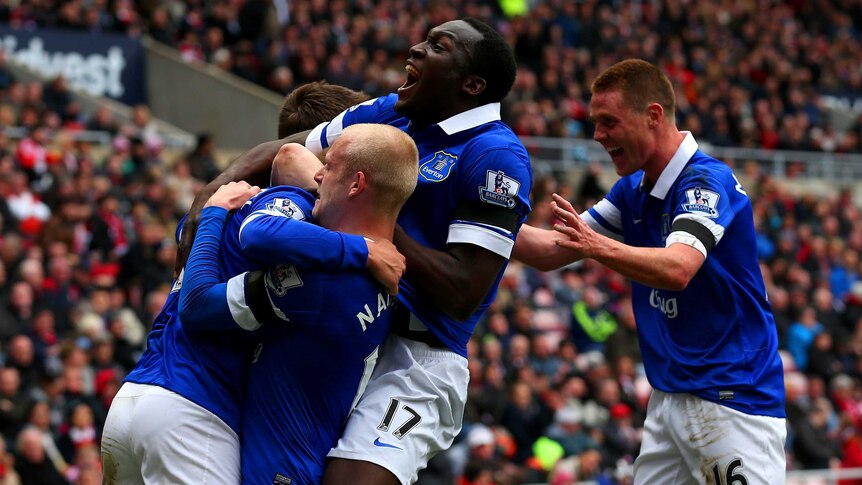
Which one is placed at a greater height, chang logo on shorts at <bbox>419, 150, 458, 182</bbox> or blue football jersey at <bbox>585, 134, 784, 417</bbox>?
chang logo on shorts at <bbox>419, 150, 458, 182</bbox>

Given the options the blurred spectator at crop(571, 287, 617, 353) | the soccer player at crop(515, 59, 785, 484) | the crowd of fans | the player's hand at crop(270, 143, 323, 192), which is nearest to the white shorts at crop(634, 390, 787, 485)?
the soccer player at crop(515, 59, 785, 484)

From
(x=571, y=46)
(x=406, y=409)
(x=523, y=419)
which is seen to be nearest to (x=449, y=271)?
(x=406, y=409)

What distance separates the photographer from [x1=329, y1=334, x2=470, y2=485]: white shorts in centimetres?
476

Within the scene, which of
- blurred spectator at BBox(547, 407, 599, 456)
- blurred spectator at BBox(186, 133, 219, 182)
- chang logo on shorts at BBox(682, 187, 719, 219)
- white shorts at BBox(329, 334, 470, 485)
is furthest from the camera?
blurred spectator at BBox(186, 133, 219, 182)

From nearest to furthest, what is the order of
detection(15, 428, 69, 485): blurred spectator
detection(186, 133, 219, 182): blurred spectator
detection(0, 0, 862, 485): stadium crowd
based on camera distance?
1. detection(15, 428, 69, 485): blurred spectator
2. detection(0, 0, 862, 485): stadium crowd
3. detection(186, 133, 219, 182): blurred spectator

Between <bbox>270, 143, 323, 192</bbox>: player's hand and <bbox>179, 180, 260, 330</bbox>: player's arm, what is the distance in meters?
0.30

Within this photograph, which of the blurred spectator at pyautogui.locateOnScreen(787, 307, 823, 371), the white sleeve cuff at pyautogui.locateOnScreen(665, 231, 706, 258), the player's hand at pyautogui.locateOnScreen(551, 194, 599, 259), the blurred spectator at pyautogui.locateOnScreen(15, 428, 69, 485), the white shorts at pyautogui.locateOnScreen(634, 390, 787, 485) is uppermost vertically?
the player's hand at pyautogui.locateOnScreen(551, 194, 599, 259)

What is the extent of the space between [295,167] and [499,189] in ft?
2.62

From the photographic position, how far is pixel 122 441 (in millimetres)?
4688

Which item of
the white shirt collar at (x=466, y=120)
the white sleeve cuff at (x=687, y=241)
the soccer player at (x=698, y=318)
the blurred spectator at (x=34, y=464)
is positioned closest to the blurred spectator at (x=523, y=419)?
the blurred spectator at (x=34, y=464)

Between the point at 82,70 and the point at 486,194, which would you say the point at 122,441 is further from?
the point at 82,70

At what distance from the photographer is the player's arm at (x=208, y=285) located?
4.50 m

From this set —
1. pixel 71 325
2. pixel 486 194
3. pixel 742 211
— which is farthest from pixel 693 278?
pixel 71 325

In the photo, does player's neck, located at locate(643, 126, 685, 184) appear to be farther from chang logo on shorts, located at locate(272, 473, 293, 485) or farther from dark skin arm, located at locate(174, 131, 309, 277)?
chang logo on shorts, located at locate(272, 473, 293, 485)
